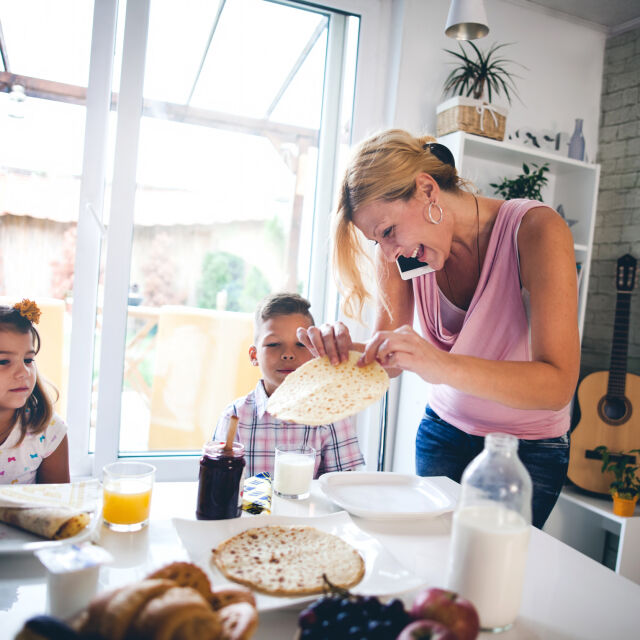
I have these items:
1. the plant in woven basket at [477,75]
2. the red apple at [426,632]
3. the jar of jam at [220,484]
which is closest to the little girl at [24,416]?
the jar of jam at [220,484]

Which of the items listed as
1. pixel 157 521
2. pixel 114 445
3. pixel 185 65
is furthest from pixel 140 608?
pixel 185 65

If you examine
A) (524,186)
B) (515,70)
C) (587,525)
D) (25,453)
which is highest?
(515,70)

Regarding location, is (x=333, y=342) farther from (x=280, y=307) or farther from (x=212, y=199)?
(x=212, y=199)

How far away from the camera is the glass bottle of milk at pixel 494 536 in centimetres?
81

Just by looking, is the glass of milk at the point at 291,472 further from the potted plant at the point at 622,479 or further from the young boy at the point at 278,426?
A: the potted plant at the point at 622,479

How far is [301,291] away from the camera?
2.94 m

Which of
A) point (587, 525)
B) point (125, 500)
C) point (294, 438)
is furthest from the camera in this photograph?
point (587, 525)

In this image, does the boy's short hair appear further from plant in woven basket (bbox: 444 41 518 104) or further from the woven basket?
plant in woven basket (bbox: 444 41 518 104)

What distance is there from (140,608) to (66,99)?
2409mm

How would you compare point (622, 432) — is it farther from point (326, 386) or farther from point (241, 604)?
point (241, 604)

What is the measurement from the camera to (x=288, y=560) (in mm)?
915

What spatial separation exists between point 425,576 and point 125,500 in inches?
21.8

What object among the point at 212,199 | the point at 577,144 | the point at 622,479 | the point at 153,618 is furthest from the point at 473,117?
the point at 153,618

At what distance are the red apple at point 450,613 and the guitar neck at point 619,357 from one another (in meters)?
2.36
